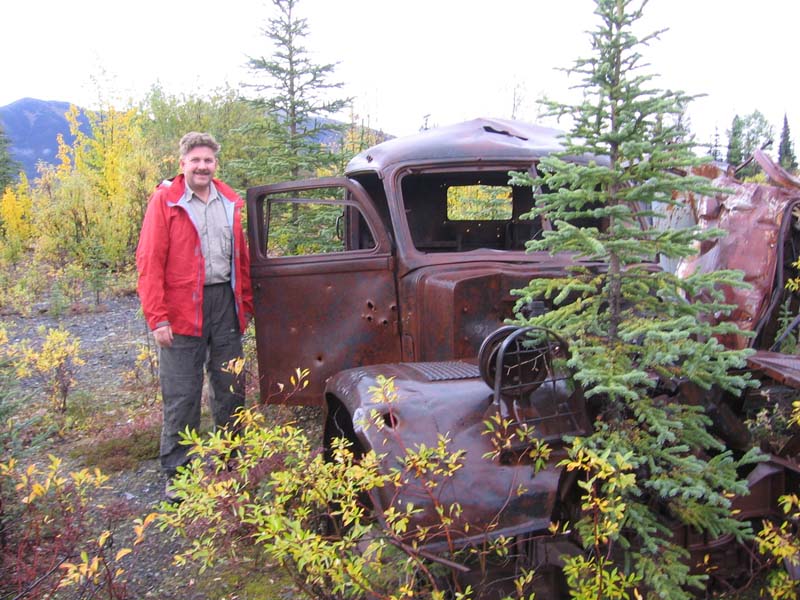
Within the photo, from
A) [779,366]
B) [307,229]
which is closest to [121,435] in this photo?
[307,229]

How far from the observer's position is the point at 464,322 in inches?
144

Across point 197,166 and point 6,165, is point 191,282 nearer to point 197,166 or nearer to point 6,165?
point 197,166

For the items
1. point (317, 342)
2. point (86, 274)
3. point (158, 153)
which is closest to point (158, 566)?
point (317, 342)

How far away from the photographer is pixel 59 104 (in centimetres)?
4572

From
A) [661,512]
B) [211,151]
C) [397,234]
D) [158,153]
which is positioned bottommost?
[661,512]

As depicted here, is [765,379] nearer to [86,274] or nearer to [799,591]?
[799,591]

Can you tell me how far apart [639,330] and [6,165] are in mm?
29498

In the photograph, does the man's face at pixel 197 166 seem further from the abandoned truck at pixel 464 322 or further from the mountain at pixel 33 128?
the mountain at pixel 33 128

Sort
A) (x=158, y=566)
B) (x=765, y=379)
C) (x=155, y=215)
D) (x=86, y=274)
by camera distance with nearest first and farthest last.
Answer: (x=765, y=379), (x=158, y=566), (x=155, y=215), (x=86, y=274)

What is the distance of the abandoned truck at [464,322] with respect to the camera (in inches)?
99.0

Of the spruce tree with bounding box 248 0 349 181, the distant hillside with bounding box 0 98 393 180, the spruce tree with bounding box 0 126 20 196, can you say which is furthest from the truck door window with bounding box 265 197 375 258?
the distant hillside with bounding box 0 98 393 180

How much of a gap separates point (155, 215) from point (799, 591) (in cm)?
372

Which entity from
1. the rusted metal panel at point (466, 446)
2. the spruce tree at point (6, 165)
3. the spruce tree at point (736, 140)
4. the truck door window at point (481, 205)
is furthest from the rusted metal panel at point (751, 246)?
the spruce tree at point (6, 165)

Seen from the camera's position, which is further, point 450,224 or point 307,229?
point 307,229
